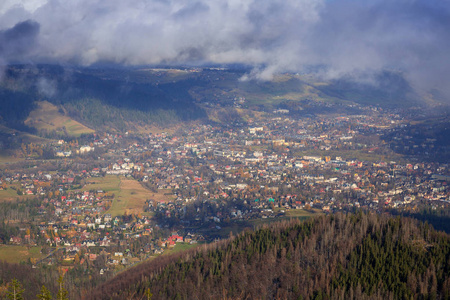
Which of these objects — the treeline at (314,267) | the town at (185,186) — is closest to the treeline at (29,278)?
the town at (185,186)

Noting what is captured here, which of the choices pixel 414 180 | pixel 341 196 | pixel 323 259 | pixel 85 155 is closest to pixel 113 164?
pixel 85 155

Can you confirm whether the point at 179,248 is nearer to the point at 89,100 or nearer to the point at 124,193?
the point at 124,193

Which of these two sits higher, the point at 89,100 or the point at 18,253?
the point at 89,100

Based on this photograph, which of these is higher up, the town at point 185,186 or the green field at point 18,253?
the town at point 185,186

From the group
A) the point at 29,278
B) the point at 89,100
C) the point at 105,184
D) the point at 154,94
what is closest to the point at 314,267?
the point at 29,278

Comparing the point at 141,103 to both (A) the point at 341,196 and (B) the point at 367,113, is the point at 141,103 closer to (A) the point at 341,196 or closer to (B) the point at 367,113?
(B) the point at 367,113

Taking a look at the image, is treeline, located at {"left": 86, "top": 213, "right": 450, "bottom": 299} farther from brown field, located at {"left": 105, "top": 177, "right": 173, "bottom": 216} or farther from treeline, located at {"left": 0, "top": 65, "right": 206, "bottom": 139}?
treeline, located at {"left": 0, "top": 65, "right": 206, "bottom": 139}

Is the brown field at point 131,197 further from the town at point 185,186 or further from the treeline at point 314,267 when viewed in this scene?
the treeline at point 314,267
